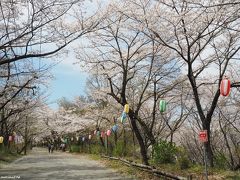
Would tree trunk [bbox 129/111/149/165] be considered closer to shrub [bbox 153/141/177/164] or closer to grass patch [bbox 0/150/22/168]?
shrub [bbox 153/141/177/164]

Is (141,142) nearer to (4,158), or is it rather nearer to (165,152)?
(165,152)

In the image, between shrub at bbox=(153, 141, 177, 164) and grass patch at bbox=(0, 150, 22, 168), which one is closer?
shrub at bbox=(153, 141, 177, 164)

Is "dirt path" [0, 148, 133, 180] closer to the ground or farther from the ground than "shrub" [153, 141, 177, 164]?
closer to the ground

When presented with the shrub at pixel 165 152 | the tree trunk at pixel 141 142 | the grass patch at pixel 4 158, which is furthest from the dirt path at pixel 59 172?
the grass patch at pixel 4 158

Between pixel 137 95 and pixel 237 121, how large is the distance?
35.5 feet

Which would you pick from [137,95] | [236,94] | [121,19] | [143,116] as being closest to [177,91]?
[137,95]

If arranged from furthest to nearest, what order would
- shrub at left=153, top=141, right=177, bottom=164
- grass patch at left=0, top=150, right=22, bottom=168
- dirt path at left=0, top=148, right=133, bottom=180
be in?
grass patch at left=0, top=150, right=22, bottom=168 < shrub at left=153, top=141, right=177, bottom=164 < dirt path at left=0, top=148, right=133, bottom=180

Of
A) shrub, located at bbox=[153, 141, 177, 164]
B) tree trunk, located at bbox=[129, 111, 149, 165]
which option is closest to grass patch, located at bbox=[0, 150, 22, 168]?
tree trunk, located at bbox=[129, 111, 149, 165]

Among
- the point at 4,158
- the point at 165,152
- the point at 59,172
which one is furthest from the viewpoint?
the point at 4,158

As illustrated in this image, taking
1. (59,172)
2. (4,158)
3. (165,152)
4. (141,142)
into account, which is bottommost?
(59,172)

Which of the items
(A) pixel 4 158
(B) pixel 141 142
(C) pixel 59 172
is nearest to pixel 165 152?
(B) pixel 141 142

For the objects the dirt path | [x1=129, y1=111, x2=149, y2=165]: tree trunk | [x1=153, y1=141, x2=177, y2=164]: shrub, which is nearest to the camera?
the dirt path

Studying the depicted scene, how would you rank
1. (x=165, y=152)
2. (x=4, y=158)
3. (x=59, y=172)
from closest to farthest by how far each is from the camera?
1. (x=165, y=152)
2. (x=59, y=172)
3. (x=4, y=158)

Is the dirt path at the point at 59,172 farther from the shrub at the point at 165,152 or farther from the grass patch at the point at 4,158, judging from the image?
the grass patch at the point at 4,158
